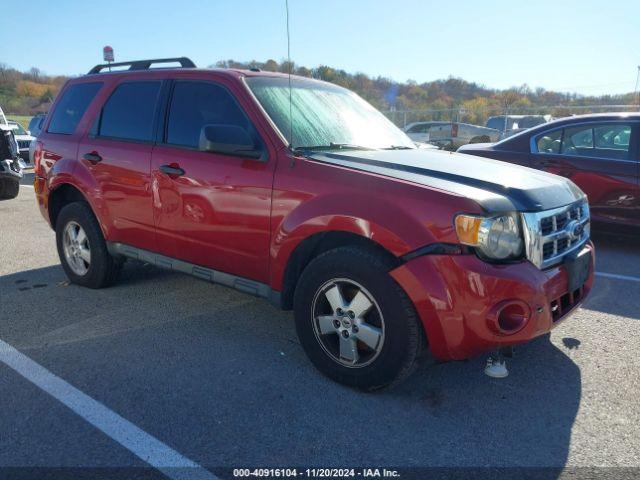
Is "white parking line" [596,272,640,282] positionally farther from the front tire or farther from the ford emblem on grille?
the front tire

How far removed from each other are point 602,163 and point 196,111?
4.75 m

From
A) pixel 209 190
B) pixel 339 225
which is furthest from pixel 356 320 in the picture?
pixel 209 190

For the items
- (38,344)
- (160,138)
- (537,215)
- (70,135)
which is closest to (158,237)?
(160,138)

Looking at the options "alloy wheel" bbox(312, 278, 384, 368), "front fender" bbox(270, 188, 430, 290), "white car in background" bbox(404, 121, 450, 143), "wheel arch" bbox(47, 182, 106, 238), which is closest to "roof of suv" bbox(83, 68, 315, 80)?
"wheel arch" bbox(47, 182, 106, 238)

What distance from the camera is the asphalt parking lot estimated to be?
2.59 meters

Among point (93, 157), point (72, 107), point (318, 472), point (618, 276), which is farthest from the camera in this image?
point (618, 276)

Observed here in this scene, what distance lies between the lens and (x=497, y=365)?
11.0 feet

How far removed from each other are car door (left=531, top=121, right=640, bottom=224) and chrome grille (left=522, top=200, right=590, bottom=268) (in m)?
3.24

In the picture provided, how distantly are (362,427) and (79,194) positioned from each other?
361cm

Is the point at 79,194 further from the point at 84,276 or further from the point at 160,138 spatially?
the point at 160,138

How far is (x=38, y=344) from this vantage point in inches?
149

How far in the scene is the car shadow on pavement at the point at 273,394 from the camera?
262cm

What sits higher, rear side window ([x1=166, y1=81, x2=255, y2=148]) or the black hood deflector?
rear side window ([x1=166, y1=81, x2=255, y2=148])

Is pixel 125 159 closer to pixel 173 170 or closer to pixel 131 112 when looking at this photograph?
pixel 131 112
